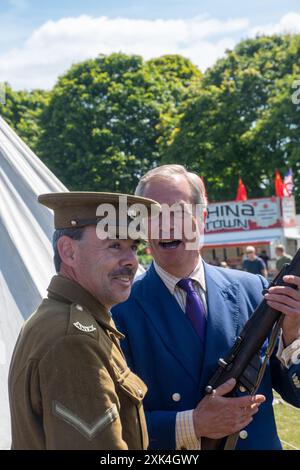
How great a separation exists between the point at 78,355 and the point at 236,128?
3027 centimetres

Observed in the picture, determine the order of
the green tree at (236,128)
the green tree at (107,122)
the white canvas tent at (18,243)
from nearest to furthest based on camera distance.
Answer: the white canvas tent at (18,243)
the green tree at (236,128)
the green tree at (107,122)

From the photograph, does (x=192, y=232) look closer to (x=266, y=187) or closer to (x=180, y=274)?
(x=180, y=274)

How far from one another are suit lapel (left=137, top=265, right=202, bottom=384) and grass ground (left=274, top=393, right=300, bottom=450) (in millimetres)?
3583

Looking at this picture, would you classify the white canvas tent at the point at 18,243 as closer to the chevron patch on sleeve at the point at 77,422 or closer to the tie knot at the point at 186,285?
the tie knot at the point at 186,285

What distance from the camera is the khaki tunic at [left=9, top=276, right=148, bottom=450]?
1892mm

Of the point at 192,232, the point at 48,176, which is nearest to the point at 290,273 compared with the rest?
the point at 192,232

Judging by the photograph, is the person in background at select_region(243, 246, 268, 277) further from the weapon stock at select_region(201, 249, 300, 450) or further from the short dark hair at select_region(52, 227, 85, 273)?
the short dark hair at select_region(52, 227, 85, 273)

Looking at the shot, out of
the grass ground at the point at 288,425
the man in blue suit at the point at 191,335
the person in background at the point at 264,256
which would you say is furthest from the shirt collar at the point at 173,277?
the person in background at the point at 264,256

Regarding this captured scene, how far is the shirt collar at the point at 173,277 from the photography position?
Answer: 2.97 m

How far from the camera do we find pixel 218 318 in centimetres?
288

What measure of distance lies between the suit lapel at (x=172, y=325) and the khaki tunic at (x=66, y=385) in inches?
26.5

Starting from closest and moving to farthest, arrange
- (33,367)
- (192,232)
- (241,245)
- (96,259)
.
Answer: (33,367) → (96,259) → (192,232) → (241,245)

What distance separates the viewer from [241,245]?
23.9 metres

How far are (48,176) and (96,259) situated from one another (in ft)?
8.09
